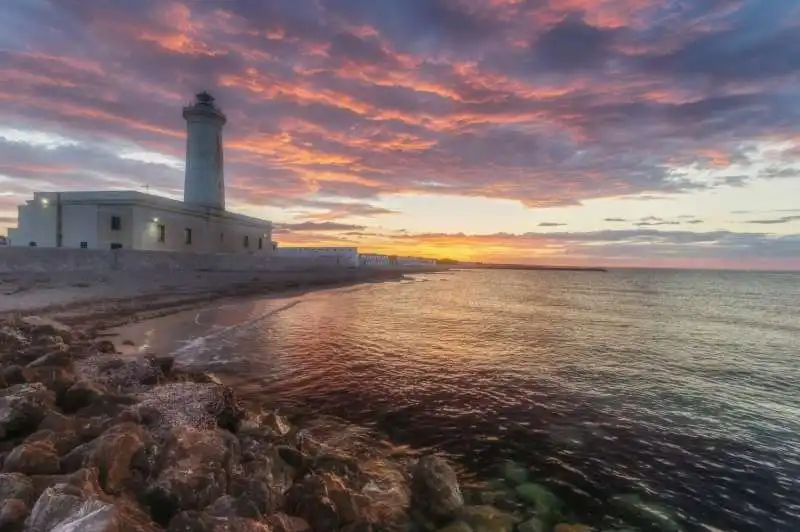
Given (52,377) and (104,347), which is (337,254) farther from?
(52,377)

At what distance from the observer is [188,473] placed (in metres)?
3.94

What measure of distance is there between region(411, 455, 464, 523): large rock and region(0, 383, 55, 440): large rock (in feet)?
14.6

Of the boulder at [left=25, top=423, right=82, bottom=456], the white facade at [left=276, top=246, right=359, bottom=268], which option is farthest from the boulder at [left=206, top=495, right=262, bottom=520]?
the white facade at [left=276, top=246, right=359, bottom=268]

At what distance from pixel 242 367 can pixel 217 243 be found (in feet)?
131

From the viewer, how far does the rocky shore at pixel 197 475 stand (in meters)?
3.31

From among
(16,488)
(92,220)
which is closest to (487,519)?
(16,488)

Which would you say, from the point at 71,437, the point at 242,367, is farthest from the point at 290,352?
the point at 71,437

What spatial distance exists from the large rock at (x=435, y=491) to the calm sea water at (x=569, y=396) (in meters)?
1.20

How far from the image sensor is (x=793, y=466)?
662 cm

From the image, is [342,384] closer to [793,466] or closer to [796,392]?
[793,466]

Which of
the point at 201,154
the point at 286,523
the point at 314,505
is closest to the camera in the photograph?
the point at 286,523

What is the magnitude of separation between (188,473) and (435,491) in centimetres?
271

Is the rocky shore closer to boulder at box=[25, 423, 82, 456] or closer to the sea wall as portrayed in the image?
boulder at box=[25, 423, 82, 456]

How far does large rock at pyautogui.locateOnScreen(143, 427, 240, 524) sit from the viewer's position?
3.70 meters
